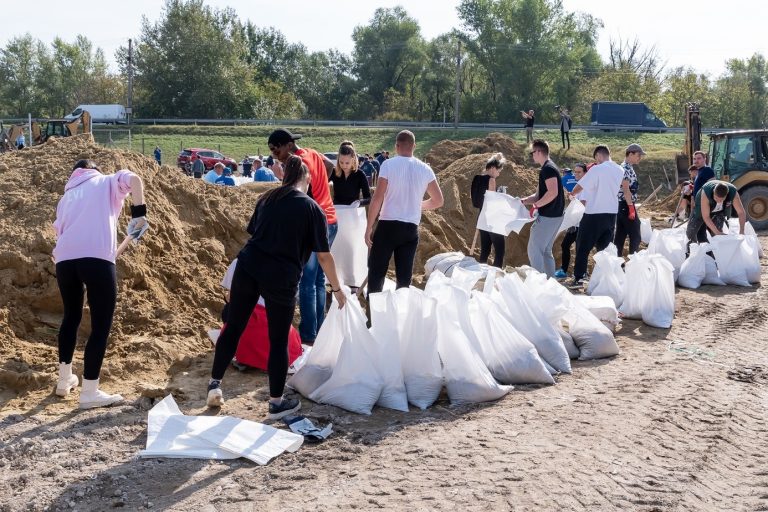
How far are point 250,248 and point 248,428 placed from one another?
1008mm

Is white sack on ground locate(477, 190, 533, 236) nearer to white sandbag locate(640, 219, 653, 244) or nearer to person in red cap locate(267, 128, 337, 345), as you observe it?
person in red cap locate(267, 128, 337, 345)

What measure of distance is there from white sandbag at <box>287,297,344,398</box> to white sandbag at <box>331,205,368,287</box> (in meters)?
1.73

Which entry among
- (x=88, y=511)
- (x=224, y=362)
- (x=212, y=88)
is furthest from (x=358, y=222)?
(x=212, y=88)

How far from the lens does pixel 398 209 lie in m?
6.15

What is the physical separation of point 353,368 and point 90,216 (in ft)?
6.00

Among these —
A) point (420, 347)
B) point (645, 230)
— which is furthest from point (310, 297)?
point (645, 230)

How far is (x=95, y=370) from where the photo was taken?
499cm

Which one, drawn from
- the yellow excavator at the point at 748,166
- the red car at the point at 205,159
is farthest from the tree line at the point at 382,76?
the yellow excavator at the point at 748,166

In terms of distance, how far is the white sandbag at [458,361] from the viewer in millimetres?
5203

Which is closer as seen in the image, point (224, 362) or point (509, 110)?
point (224, 362)

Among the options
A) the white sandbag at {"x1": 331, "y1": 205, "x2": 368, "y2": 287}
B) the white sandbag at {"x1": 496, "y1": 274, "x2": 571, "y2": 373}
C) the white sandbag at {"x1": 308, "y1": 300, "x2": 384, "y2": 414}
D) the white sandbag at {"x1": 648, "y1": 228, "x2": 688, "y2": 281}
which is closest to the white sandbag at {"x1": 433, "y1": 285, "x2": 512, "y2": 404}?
the white sandbag at {"x1": 308, "y1": 300, "x2": 384, "y2": 414}

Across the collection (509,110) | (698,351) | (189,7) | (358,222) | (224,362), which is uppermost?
(189,7)

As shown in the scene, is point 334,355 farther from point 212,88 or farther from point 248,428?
point 212,88

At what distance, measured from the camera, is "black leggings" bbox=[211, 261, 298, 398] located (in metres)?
4.70
